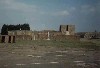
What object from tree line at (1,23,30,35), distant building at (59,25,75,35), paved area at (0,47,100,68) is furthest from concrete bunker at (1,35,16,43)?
tree line at (1,23,30,35)

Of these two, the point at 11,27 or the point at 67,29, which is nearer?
the point at 67,29

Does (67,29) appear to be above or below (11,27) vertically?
below

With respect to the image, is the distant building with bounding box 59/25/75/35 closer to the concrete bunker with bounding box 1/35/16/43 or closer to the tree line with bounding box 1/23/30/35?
the concrete bunker with bounding box 1/35/16/43

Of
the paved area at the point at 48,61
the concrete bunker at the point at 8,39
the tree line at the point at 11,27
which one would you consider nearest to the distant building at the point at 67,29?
the concrete bunker at the point at 8,39

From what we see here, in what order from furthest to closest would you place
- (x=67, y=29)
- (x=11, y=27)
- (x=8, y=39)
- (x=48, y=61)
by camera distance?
(x=11, y=27)
(x=67, y=29)
(x=8, y=39)
(x=48, y=61)

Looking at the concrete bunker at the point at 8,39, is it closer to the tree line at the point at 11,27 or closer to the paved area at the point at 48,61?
the paved area at the point at 48,61

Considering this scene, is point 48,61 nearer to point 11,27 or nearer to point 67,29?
point 67,29

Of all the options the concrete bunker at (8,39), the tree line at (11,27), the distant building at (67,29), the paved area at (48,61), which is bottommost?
the paved area at (48,61)

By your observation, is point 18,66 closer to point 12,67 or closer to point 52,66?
point 12,67

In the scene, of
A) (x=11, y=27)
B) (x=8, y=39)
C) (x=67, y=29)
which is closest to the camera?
(x=8, y=39)

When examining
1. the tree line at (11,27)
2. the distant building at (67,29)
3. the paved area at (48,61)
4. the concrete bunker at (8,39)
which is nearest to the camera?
the paved area at (48,61)

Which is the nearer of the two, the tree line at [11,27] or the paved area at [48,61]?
the paved area at [48,61]

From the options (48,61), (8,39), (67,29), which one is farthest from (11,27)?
(48,61)

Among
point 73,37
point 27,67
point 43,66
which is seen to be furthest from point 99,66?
point 73,37
